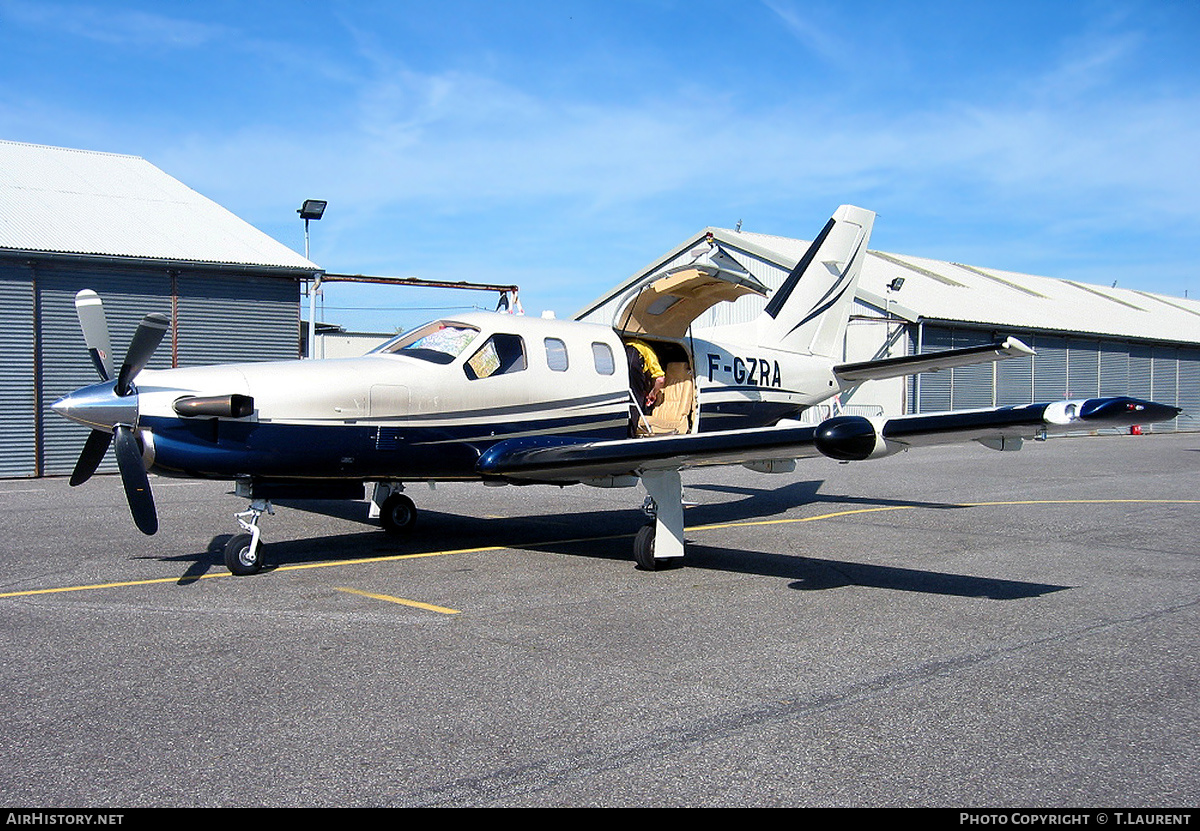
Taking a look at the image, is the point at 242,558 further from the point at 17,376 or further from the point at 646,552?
the point at 17,376

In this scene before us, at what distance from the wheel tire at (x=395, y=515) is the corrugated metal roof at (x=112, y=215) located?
12.9 m

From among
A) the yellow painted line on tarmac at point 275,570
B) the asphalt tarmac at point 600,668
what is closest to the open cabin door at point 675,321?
the asphalt tarmac at point 600,668

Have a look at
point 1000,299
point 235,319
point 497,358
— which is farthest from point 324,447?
point 1000,299

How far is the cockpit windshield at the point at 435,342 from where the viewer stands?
960 centimetres

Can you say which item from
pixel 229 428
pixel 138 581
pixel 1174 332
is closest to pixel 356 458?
pixel 229 428

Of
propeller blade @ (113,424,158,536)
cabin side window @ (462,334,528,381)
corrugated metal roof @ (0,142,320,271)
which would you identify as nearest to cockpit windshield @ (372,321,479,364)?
cabin side window @ (462,334,528,381)

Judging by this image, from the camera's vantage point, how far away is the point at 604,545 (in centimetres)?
1071

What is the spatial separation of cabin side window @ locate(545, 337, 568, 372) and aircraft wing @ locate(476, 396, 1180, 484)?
2.67ft

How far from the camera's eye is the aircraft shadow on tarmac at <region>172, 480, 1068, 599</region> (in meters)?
8.42

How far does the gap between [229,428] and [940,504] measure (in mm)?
10476

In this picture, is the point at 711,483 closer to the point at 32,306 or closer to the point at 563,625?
the point at 563,625

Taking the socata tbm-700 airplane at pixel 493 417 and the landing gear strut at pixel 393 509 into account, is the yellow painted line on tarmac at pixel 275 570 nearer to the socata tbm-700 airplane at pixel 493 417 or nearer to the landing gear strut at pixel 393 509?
the socata tbm-700 airplane at pixel 493 417

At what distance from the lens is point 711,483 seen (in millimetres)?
17875

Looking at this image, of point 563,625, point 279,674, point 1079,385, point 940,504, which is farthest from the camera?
point 1079,385
